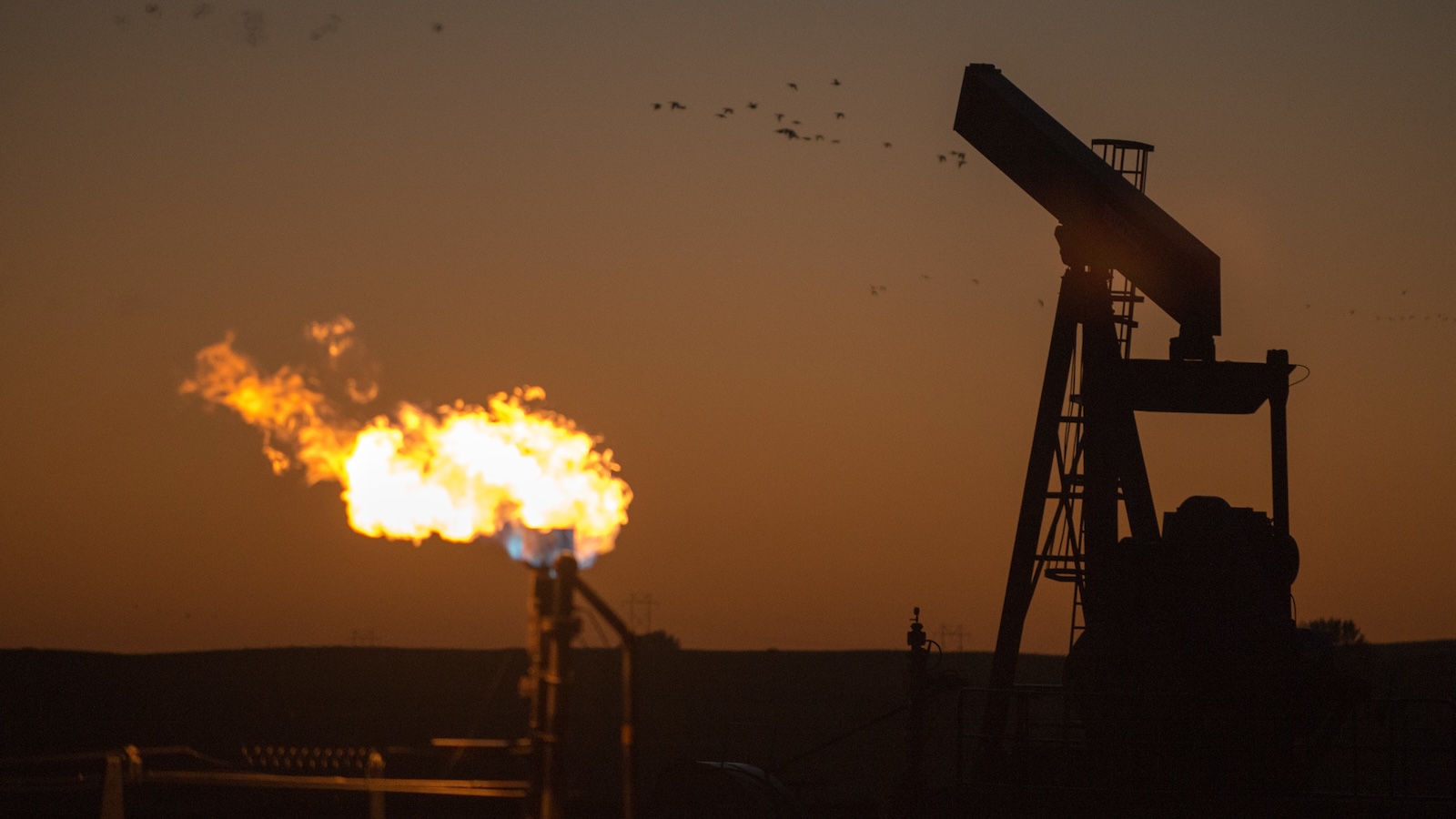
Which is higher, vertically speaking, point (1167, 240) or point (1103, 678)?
point (1167, 240)

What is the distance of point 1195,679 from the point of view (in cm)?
1978

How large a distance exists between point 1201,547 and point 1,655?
85.0 m

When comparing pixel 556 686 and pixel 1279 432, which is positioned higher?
pixel 1279 432

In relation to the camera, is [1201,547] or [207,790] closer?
[1201,547]

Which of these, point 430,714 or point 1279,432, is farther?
point 430,714

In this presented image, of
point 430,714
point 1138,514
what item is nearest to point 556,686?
point 1138,514

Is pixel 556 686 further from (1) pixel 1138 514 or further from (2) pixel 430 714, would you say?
(2) pixel 430 714

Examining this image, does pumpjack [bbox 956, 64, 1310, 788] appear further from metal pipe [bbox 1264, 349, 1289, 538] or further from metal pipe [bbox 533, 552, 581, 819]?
metal pipe [bbox 533, 552, 581, 819]

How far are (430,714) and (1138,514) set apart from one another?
207 ft

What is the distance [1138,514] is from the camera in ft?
74.4

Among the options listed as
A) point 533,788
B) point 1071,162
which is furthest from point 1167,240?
point 533,788

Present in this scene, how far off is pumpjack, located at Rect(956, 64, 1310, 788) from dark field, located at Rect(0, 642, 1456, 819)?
7.80 ft

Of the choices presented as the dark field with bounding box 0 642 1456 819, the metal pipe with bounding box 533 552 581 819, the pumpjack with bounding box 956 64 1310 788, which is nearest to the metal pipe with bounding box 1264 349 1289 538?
the pumpjack with bounding box 956 64 1310 788

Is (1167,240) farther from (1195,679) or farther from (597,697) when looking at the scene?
(597,697)
